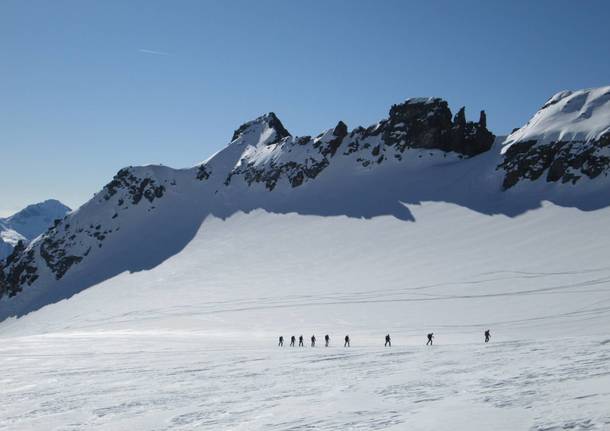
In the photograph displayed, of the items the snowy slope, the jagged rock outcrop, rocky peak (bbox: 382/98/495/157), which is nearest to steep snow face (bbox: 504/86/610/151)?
rocky peak (bbox: 382/98/495/157)

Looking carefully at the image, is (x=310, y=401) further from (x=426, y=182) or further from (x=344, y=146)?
(x=344, y=146)

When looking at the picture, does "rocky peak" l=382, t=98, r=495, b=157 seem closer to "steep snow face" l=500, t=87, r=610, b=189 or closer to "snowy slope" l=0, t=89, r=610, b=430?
"snowy slope" l=0, t=89, r=610, b=430

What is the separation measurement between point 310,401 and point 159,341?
24.9 meters

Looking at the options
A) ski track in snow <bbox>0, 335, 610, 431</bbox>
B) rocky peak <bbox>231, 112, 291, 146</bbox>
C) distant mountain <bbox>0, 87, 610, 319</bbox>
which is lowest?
ski track in snow <bbox>0, 335, 610, 431</bbox>

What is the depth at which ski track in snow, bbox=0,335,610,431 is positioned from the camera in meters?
11.5

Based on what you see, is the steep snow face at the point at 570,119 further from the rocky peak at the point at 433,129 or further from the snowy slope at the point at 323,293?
the snowy slope at the point at 323,293

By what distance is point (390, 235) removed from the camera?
66.8 m

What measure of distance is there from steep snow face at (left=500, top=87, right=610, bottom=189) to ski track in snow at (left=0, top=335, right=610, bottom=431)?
50.3 m

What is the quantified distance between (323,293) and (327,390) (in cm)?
3630

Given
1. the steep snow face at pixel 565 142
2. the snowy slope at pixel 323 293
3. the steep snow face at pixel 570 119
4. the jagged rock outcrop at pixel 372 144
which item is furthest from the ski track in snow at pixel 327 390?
the jagged rock outcrop at pixel 372 144

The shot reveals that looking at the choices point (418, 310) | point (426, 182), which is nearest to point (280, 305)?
point (418, 310)

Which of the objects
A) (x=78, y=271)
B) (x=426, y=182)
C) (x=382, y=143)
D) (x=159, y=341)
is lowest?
(x=159, y=341)

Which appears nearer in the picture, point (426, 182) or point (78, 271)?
point (426, 182)

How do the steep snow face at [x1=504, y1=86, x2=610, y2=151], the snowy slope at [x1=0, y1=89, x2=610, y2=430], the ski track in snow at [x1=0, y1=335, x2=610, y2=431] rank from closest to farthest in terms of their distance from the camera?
the ski track in snow at [x1=0, y1=335, x2=610, y2=431]
the snowy slope at [x1=0, y1=89, x2=610, y2=430]
the steep snow face at [x1=504, y1=86, x2=610, y2=151]
